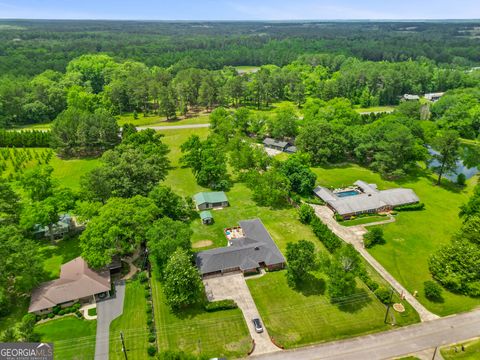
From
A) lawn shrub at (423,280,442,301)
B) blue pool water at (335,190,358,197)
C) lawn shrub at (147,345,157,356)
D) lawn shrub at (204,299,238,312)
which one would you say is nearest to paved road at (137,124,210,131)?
blue pool water at (335,190,358,197)

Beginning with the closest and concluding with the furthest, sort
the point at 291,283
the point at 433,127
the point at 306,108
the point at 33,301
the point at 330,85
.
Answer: the point at 33,301, the point at 291,283, the point at 433,127, the point at 306,108, the point at 330,85

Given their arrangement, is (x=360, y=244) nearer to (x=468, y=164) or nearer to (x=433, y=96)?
(x=468, y=164)

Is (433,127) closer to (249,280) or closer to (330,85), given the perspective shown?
(330,85)

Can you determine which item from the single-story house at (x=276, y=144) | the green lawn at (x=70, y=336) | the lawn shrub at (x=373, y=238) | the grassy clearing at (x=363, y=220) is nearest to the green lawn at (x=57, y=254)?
the green lawn at (x=70, y=336)

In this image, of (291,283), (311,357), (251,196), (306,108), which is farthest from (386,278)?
(306,108)

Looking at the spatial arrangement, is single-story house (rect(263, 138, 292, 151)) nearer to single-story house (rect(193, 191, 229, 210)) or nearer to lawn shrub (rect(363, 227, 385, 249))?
single-story house (rect(193, 191, 229, 210))

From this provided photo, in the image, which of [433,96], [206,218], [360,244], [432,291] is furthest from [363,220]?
[433,96]
